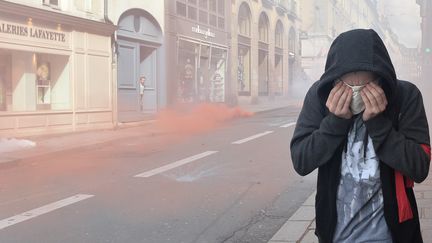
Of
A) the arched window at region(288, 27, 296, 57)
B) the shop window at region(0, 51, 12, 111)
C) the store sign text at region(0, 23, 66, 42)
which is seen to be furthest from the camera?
the arched window at region(288, 27, 296, 57)

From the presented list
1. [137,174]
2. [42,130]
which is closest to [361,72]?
[137,174]

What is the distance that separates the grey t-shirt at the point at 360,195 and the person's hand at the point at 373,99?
107mm

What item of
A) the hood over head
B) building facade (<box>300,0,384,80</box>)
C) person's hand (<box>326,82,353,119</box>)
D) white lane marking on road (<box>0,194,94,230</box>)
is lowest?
white lane marking on road (<box>0,194,94,230</box>)

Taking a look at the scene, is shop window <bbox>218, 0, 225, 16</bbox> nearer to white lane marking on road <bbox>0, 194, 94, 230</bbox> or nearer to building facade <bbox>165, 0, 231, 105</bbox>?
building facade <bbox>165, 0, 231, 105</bbox>

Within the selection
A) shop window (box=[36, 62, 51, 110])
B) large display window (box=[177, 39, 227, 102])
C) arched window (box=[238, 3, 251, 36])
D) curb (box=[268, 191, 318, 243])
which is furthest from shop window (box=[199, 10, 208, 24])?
curb (box=[268, 191, 318, 243])

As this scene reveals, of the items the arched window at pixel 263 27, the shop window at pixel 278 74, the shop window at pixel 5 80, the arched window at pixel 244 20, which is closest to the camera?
the shop window at pixel 5 80

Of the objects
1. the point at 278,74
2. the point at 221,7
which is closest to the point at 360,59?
the point at 221,7

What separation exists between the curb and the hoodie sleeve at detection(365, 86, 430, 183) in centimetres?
267

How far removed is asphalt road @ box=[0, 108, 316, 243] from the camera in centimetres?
495

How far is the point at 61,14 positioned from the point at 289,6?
25.1 meters

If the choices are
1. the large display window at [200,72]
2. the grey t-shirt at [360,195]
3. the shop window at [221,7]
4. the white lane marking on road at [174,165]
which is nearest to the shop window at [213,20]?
the shop window at [221,7]

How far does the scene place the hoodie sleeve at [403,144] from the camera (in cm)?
163

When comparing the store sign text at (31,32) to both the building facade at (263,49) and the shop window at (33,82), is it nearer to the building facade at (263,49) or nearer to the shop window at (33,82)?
the shop window at (33,82)

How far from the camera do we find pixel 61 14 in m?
13.8
